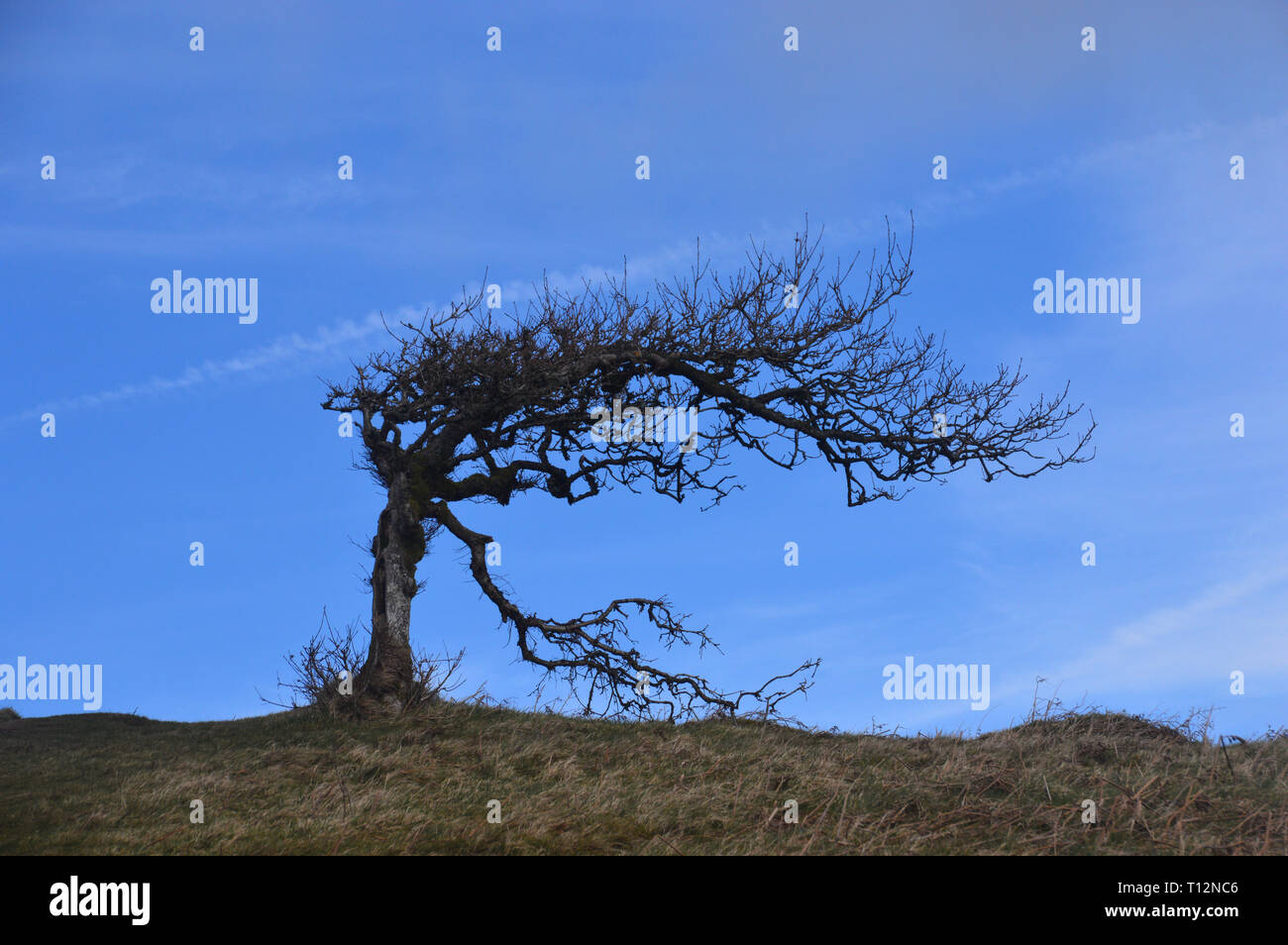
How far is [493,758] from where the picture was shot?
13609 millimetres

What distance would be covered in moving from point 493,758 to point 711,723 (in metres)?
4.76

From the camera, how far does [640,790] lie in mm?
11805

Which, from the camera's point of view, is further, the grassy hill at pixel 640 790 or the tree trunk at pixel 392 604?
the tree trunk at pixel 392 604

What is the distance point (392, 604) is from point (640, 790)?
706cm

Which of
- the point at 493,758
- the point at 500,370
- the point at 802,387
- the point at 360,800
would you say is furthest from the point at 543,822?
the point at 802,387

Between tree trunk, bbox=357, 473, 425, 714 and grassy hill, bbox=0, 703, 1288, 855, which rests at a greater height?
tree trunk, bbox=357, 473, 425, 714

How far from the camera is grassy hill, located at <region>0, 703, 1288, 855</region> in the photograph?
1005 centimetres

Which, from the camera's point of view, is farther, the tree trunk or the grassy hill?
the tree trunk

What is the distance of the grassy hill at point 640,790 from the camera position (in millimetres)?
10055

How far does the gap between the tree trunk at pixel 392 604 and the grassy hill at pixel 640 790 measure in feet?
2.67

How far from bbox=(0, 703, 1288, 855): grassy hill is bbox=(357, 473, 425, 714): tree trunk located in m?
0.81
